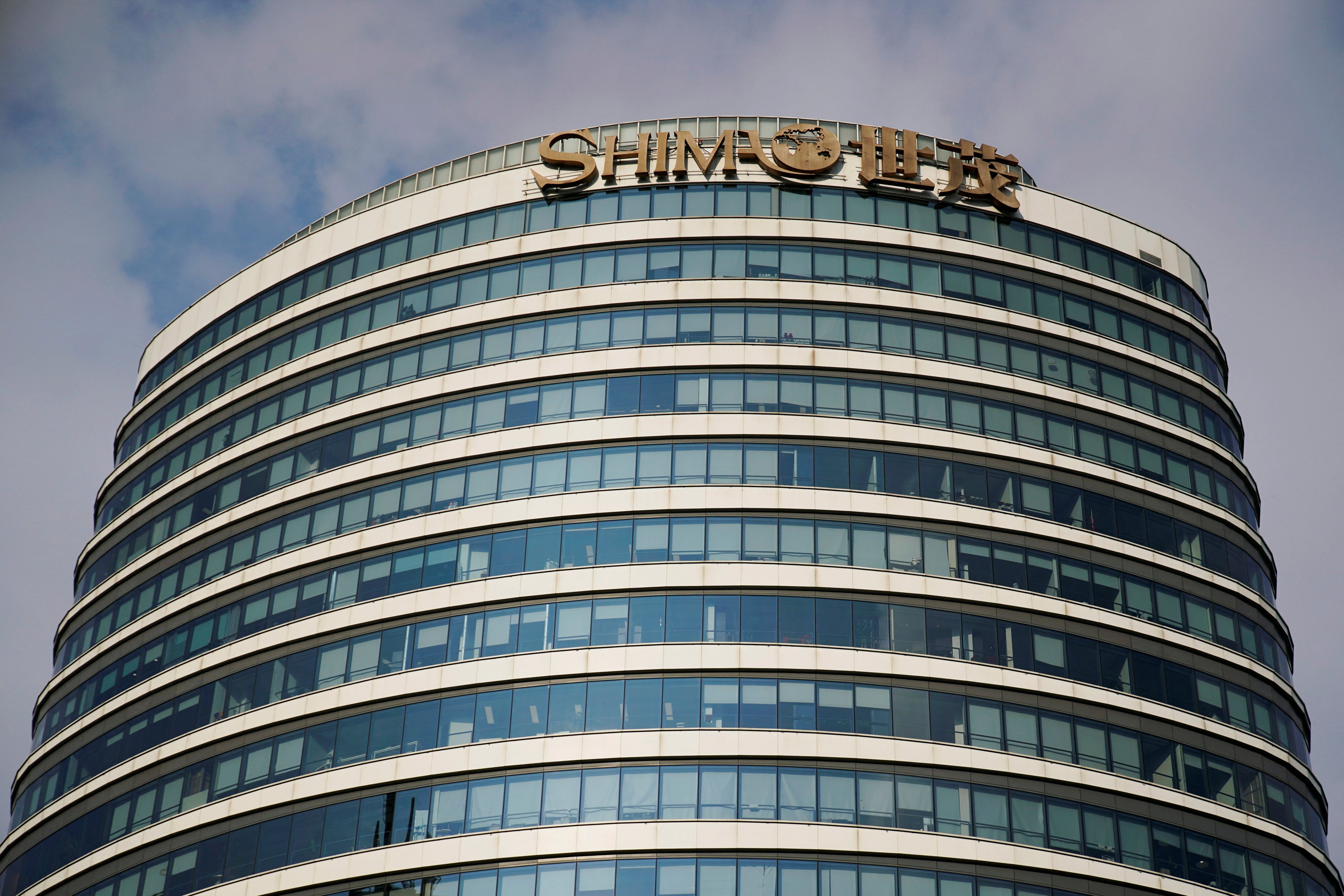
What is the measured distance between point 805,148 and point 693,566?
19.9m

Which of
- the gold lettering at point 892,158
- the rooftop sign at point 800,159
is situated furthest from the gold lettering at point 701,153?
the gold lettering at point 892,158

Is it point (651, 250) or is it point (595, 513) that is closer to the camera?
point (595, 513)

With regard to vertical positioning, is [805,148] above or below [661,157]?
above

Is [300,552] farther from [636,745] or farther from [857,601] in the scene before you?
[857,601]

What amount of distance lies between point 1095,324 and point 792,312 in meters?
13.5

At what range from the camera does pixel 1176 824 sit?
60.2 metres

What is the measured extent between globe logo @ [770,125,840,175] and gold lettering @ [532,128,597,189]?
25.9ft

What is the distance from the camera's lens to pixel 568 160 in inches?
2808

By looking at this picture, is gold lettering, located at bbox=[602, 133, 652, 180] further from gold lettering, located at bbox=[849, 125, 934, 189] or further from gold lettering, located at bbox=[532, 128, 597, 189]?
gold lettering, located at bbox=[849, 125, 934, 189]

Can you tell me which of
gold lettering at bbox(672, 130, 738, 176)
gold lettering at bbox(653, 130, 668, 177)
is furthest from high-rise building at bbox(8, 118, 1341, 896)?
gold lettering at bbox(672, 130, 738, 176)

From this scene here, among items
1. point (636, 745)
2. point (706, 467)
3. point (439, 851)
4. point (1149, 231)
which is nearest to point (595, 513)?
point (706, 467)

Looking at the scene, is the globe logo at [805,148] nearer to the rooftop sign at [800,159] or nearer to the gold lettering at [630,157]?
the rooftop sign at [800,159]

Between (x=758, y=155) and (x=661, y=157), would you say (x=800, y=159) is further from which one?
(x=661, y=157)

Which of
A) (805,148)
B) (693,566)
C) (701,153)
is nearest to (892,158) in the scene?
(805,148)
